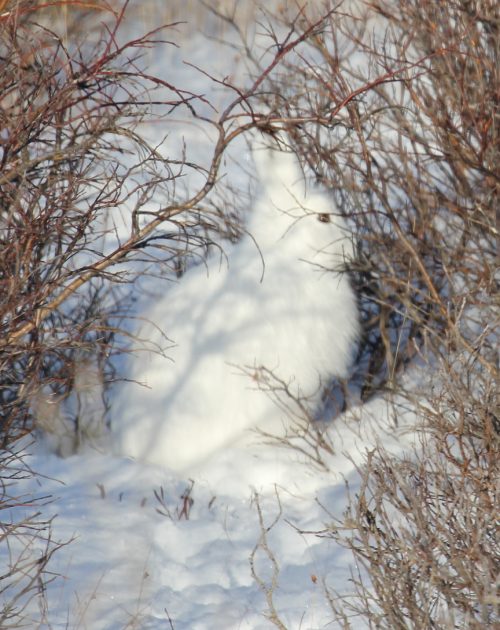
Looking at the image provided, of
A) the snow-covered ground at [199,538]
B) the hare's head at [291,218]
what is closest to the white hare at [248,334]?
the hare's head at [291,218]

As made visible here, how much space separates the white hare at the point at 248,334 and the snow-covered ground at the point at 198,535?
0.08m

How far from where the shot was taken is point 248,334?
4.49 meters

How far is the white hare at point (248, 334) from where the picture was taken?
4.50 m

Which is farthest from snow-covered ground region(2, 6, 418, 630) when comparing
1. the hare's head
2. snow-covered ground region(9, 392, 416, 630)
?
the hare's head

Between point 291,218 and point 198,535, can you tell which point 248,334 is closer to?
point 291,218

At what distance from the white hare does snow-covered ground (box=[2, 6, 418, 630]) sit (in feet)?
0.27

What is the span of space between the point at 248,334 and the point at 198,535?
1062mm

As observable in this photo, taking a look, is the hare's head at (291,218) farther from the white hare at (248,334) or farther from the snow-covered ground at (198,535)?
the snow-covered ground at (198,535)

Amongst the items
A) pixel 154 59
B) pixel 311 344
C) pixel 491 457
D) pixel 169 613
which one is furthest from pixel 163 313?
pixel 154 59

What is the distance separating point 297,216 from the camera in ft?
15.4

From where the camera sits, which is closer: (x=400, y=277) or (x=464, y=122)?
(x=464, y=122)

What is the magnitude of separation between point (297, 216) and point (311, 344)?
692 mm

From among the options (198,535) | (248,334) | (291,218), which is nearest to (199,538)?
(198,535)

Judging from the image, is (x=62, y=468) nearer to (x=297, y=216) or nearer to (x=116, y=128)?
(x=297, y=216)
